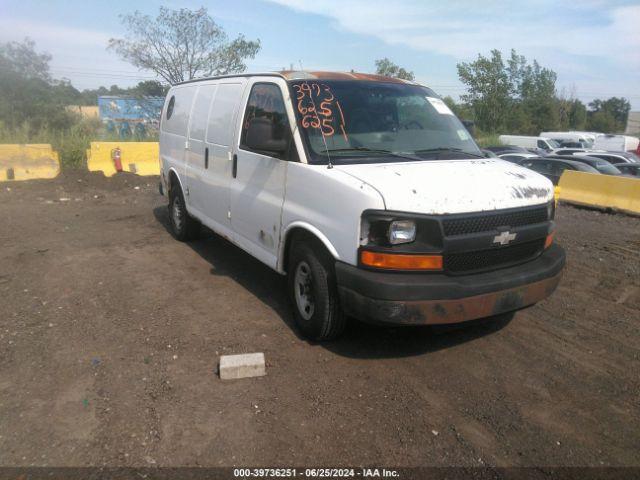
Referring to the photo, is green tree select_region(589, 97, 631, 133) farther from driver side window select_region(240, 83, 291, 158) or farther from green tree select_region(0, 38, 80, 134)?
driver side window select_region(240, 83, 291, 158)

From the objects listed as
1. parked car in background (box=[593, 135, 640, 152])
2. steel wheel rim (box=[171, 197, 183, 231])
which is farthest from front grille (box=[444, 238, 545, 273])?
parked car in background (box=[593, 135, 640, 152])

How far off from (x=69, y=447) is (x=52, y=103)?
89.5ft

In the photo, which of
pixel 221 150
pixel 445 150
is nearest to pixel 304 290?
pixel 445 150

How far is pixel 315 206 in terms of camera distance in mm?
3770

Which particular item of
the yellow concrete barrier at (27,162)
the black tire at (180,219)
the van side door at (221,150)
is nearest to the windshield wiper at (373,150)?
the van side door at (221,150)

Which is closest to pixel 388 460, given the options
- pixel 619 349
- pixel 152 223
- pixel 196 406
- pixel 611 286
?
pixel 196 406

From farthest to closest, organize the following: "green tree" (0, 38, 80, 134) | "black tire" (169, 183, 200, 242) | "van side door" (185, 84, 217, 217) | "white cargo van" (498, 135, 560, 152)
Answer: "white cargo van" (498, 135, 560, 152)
"green tree" (0, 38, 80, 134)
"black tire" (169, 183, 200, 242)
"van side door" (185, 84, 217, 217)

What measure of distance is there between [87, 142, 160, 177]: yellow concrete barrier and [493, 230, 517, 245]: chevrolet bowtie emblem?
10542 millimetres

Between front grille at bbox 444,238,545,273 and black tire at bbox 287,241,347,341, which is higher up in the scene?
front grille at bbox 444,238,545,273

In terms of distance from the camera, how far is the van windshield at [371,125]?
3.99 metres

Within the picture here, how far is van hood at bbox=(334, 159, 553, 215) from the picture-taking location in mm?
3293

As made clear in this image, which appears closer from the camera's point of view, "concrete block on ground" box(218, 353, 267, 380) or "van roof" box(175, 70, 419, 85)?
"concrete block on ground" box(218, 353, 267, 380)

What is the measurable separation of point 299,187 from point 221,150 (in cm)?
172

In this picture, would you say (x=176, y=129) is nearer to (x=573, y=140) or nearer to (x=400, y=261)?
(x=400, y=261)
